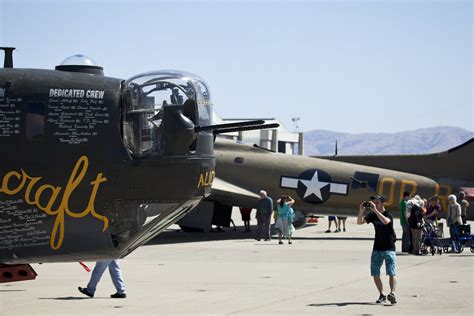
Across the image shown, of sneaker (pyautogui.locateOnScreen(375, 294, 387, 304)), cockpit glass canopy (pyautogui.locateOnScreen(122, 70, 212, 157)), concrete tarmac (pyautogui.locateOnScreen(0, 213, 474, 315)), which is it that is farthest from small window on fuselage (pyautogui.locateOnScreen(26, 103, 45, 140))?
sneaker (pyautogui.locateOnScreen(375, 294, 387, 304))

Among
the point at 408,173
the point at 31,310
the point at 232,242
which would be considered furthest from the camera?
the point at 408,173

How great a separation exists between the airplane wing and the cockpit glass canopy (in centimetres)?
1899

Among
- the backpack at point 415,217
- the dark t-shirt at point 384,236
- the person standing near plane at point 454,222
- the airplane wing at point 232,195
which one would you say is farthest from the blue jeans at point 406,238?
the dark t-shirt at point 384,236

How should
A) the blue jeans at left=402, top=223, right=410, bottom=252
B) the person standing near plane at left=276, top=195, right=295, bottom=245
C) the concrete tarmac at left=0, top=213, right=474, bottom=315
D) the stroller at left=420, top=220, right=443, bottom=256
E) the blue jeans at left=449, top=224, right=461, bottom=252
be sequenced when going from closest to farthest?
the concrete tarmac at left=0, top=213, right=474, bottom=315 < the stroller at left=420, top=220, right=443, bottom=256 < the blue jeans at left=402, top=223, right=410, bottom=252 < the blue jeans at left=449, top=224, right=461, bottom=252 < the person standing near plane at left=276, top=195, right=295, bottom=245

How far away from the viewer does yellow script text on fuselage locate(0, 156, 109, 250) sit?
1020 centimetres

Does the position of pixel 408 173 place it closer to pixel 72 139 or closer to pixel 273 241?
pixel 273 241

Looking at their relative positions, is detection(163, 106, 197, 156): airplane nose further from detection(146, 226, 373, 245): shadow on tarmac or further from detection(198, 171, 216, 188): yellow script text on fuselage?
detection(146, 226, 373, 245): shadow on tarmac

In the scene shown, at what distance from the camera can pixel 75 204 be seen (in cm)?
1031

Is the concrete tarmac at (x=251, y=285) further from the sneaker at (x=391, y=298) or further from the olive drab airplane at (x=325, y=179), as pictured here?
the olive drab airplane at (x=325, y=179)

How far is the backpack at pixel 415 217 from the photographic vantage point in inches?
945

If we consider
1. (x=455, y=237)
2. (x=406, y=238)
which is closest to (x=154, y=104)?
(x=406, y=238)

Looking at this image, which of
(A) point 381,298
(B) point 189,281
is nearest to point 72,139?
(A) point 381,298

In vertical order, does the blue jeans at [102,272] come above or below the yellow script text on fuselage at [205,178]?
below

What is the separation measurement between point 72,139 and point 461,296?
8345mm
